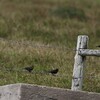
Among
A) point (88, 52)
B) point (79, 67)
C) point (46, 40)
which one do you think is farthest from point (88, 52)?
point (46, 40)

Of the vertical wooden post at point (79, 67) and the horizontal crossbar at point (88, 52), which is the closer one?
the horizontal crossbar at point (88, 52)

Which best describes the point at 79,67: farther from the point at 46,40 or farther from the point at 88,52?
the point at 46,40

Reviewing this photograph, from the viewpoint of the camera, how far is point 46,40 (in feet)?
46.9

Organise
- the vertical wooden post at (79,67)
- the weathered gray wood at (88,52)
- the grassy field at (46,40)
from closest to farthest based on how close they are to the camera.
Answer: the weathered gray wood at (88,52), the vertical wooden post at (79,67), the grassy field at (46,40)

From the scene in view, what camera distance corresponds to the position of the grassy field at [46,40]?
983cm

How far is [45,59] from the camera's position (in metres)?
11.5

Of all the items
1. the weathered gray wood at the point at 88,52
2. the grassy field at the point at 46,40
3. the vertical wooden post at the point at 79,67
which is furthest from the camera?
the grassy field at the point at 46,40

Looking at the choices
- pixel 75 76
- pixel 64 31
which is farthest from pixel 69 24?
pixel 75 76

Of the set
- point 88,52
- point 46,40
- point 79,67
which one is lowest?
point 79,67

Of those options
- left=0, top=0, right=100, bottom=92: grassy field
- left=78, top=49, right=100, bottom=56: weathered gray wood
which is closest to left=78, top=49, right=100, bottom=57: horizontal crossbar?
left=78, top=49, right=100, bottom=56: weathered gray wood

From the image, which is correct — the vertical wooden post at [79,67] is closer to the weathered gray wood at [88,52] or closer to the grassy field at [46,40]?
the weathered gray wood at [88,52]

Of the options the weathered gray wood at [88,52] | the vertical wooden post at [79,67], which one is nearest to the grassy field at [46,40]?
the vertical wooden post at [79,67]

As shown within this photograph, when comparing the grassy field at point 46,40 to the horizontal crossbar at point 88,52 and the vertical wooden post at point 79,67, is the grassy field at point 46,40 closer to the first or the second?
the vertical wooden post at point 79,67

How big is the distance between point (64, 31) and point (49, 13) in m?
4.48
